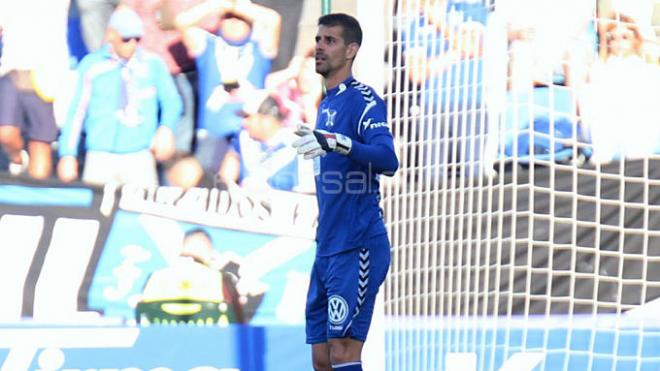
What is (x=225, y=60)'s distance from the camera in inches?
248

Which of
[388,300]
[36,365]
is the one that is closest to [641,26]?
[388,300]

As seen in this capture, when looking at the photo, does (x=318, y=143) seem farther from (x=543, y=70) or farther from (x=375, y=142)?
(x=543, y=70)

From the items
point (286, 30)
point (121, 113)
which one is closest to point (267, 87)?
point (286, 30)

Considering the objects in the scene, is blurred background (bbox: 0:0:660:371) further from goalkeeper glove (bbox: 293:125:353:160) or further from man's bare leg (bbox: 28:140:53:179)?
goalkeeper glove (bbox: 293:125:353:160)

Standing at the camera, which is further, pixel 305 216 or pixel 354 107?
pixel 305 216

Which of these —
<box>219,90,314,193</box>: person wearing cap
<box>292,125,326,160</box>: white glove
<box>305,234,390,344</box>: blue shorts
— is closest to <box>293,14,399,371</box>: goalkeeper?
<box>305,234,390,344</box>: blue shorts

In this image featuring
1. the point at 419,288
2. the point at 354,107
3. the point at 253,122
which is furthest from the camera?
the point at 253,122

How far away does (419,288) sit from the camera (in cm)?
585

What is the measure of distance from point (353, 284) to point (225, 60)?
2398mm

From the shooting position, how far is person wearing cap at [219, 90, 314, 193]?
20.5ft

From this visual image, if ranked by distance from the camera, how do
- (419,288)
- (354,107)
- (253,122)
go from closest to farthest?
(354,107) → (419,288) → (253,122)

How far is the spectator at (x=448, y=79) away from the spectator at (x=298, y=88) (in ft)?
2.03

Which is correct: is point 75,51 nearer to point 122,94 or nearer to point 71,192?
point 122,94

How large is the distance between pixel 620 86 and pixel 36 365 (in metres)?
3.15
